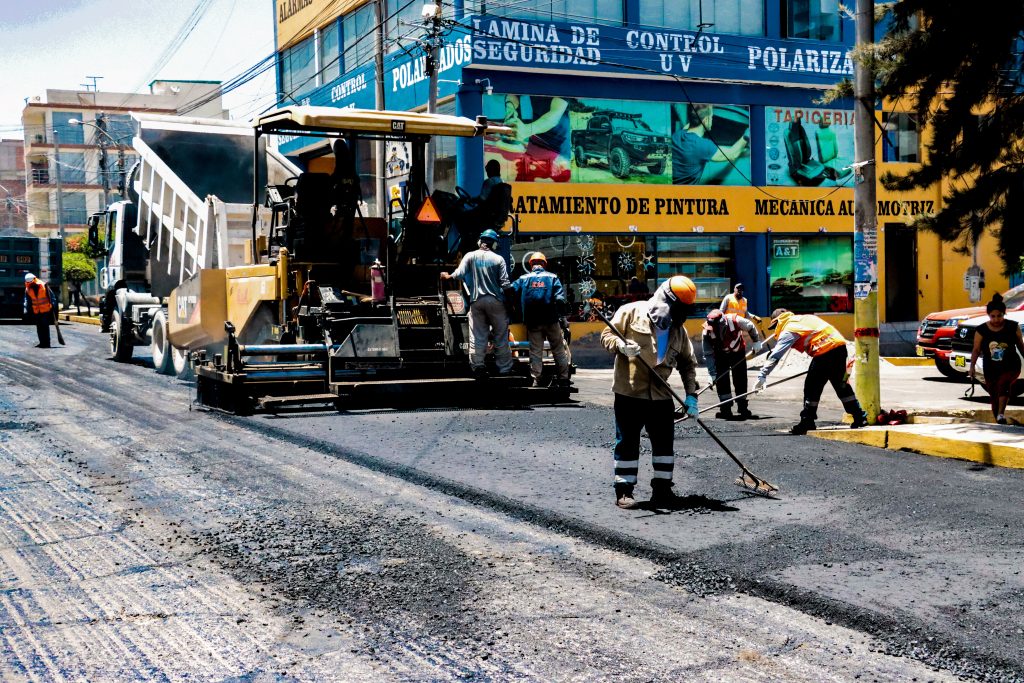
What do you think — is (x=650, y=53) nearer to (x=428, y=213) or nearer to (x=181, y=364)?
(x=428, y=213)

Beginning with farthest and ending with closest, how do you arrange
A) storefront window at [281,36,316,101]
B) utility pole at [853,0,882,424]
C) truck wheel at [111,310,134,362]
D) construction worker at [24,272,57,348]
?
storefront window at [281,36,316,101] → construction worker at [24,272,57,348] → truck wheel at [111,310,134,362] → utility pole at [853,0,882,424]

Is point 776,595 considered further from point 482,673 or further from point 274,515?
point 274,515

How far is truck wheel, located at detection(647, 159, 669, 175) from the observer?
86.1ft

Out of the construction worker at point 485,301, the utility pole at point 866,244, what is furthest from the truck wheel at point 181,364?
the utility pole at point 866,244

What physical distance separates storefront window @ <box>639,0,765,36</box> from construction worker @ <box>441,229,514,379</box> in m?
14.7

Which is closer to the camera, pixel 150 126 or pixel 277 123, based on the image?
pixel 277 123

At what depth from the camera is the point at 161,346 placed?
60.3 feet

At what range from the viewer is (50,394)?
14.8 meters

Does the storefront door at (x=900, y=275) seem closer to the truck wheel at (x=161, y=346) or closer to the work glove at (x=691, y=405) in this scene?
the truck wheel at (x=161, y=346)

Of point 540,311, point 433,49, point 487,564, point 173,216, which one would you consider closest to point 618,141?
point 433,49

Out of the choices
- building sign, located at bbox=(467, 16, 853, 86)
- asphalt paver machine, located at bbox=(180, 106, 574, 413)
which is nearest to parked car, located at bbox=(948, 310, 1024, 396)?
asphalt paver machine, located at bbox=(180, 106, 574, 413)

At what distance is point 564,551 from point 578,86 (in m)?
20.0

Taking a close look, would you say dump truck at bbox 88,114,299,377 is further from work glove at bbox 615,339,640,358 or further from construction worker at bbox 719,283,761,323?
work glove at bbox 615,339,640,358

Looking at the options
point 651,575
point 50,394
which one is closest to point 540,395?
point 50,394
